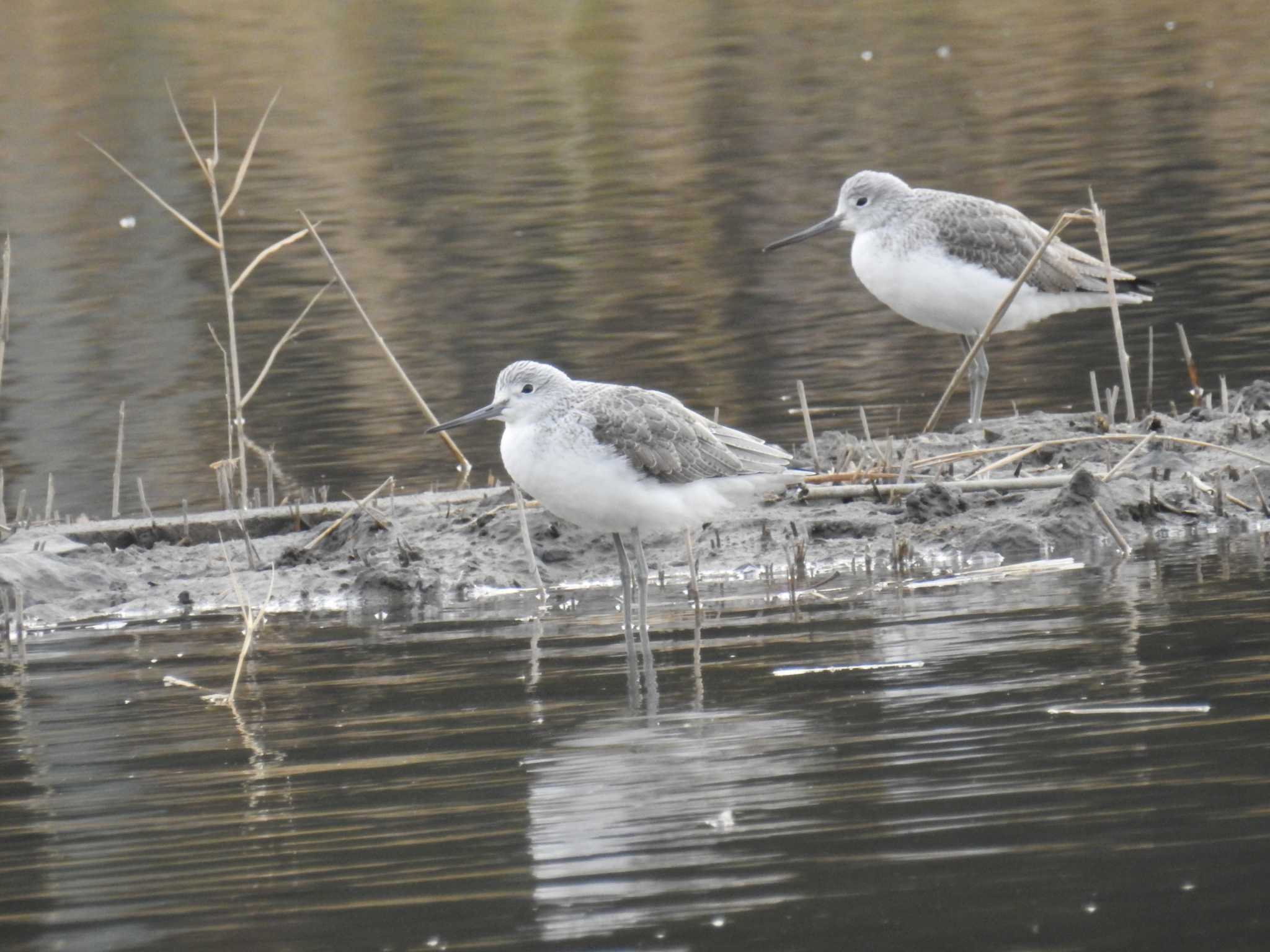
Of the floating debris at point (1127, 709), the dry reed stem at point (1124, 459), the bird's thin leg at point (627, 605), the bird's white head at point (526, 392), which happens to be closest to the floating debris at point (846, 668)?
the bird's thin leg at point (627, 605)

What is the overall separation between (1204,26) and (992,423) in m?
26.2

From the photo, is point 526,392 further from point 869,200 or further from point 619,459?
point 869,200

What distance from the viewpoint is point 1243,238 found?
18.2 metres

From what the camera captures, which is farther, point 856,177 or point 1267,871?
point 856,177

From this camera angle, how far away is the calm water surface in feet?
15.8

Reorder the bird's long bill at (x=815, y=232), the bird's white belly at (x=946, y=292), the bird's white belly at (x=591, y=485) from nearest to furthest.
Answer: the bird's white belly at (x=591, y=485), the bird's white belly at (x=946, y=292), the bird's long bill at (x=815, y=232)

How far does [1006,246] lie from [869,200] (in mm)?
1083

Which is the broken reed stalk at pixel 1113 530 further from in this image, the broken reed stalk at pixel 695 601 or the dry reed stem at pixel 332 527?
the dry reed stem at pixel 332 527

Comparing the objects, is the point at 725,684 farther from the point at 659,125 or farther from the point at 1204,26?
the point at 1204,26

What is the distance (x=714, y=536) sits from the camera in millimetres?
9547

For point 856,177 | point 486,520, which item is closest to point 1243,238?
point 856,177

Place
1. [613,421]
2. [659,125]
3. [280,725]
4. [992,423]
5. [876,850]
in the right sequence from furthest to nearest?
1. [659,125]
2. [992,423]
3. [613,421]
4. [280,725]
5. [876,850]

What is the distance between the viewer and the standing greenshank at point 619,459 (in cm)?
788

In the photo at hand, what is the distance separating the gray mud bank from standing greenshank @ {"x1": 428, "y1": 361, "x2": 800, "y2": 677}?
2.41ft
